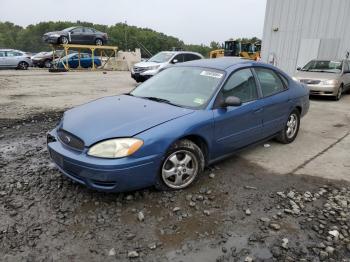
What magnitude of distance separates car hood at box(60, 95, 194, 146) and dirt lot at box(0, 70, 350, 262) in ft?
2.44

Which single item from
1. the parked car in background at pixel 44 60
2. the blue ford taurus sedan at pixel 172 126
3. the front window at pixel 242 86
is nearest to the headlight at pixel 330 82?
the blue ford taurus sedan at pixel 172 126

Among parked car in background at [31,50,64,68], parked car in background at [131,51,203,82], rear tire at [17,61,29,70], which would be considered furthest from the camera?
parked car in background at [31,50,64,68]

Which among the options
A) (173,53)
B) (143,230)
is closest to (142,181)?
(143,230)

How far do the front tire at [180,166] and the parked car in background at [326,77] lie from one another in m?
8.43

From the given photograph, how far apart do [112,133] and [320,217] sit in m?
2.33

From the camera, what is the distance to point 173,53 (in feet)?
48.6

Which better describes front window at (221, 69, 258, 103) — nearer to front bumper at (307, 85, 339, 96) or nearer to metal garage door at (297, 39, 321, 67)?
front bumper at (307, 85, 339, 96)

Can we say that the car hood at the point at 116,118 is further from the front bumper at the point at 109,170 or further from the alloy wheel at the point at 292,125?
the alloy wheel at the point at 292,125

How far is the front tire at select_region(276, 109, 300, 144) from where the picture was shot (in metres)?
5.54

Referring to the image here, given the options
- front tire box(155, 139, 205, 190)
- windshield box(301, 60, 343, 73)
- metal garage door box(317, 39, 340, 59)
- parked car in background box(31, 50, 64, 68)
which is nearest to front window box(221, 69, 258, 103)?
front tire box(155, 139, 205, 190)

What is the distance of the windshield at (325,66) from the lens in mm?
11505

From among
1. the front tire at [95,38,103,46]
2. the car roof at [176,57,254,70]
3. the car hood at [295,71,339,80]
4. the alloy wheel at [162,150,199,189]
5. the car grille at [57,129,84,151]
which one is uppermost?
the front tire at [95,38,103,46]

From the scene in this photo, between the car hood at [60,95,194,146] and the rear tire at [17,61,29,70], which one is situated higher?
the car hood at [60,95,194,146]

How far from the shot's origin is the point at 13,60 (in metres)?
23.6
